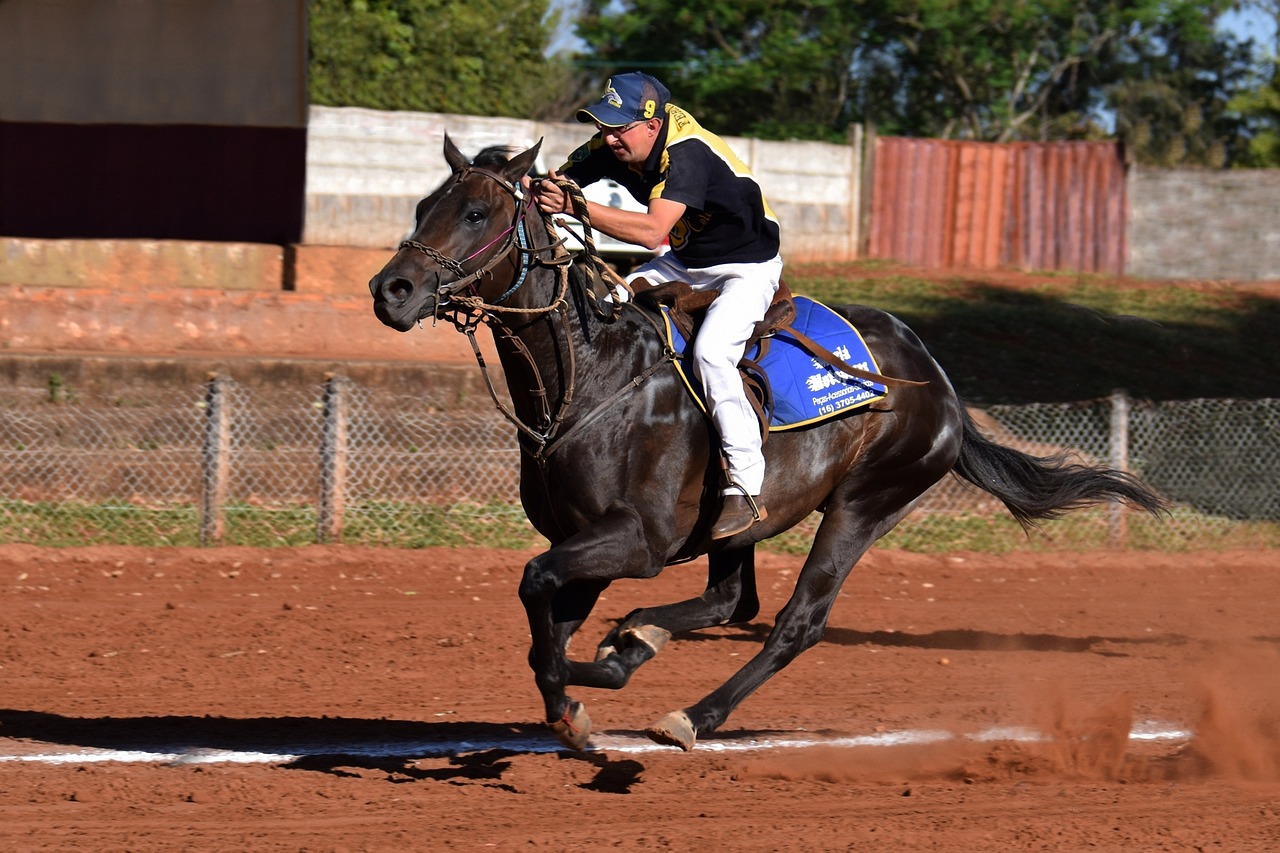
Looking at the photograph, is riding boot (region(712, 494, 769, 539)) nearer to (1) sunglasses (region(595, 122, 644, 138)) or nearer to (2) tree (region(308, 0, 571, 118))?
(1) sunglasses (region(595, 122, 644, 138))

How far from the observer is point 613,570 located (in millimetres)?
5488

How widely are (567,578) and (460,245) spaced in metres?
1.30

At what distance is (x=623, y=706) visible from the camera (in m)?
7.46

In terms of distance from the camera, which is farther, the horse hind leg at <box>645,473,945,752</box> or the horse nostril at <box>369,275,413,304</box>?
the horse hind leg at <box>645,473,945,752</box>

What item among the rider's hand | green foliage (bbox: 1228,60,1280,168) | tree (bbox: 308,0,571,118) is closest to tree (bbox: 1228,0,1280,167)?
green foliage (bbox: 1228,60,1280,168)

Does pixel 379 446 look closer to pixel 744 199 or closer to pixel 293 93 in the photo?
pixel 744 199

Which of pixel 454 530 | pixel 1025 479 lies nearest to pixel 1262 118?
pixel 454 530

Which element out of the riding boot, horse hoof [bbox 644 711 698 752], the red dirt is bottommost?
the red dirt

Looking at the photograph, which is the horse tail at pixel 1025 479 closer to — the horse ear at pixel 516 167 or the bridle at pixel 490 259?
the bridle at pixel 490 259

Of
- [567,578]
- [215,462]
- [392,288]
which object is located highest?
[392,288]

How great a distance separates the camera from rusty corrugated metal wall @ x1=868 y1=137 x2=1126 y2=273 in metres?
24.3

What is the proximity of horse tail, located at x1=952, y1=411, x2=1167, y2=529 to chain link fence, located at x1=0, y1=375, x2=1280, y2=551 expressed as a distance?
3941mm

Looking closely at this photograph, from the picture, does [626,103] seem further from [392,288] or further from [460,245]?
[392,288]

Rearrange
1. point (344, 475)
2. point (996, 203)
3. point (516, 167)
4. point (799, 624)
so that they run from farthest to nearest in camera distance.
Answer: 1. point (996, 203)
2. point (344, 475)
3. point (799, 624)
4. point (516, 167)
